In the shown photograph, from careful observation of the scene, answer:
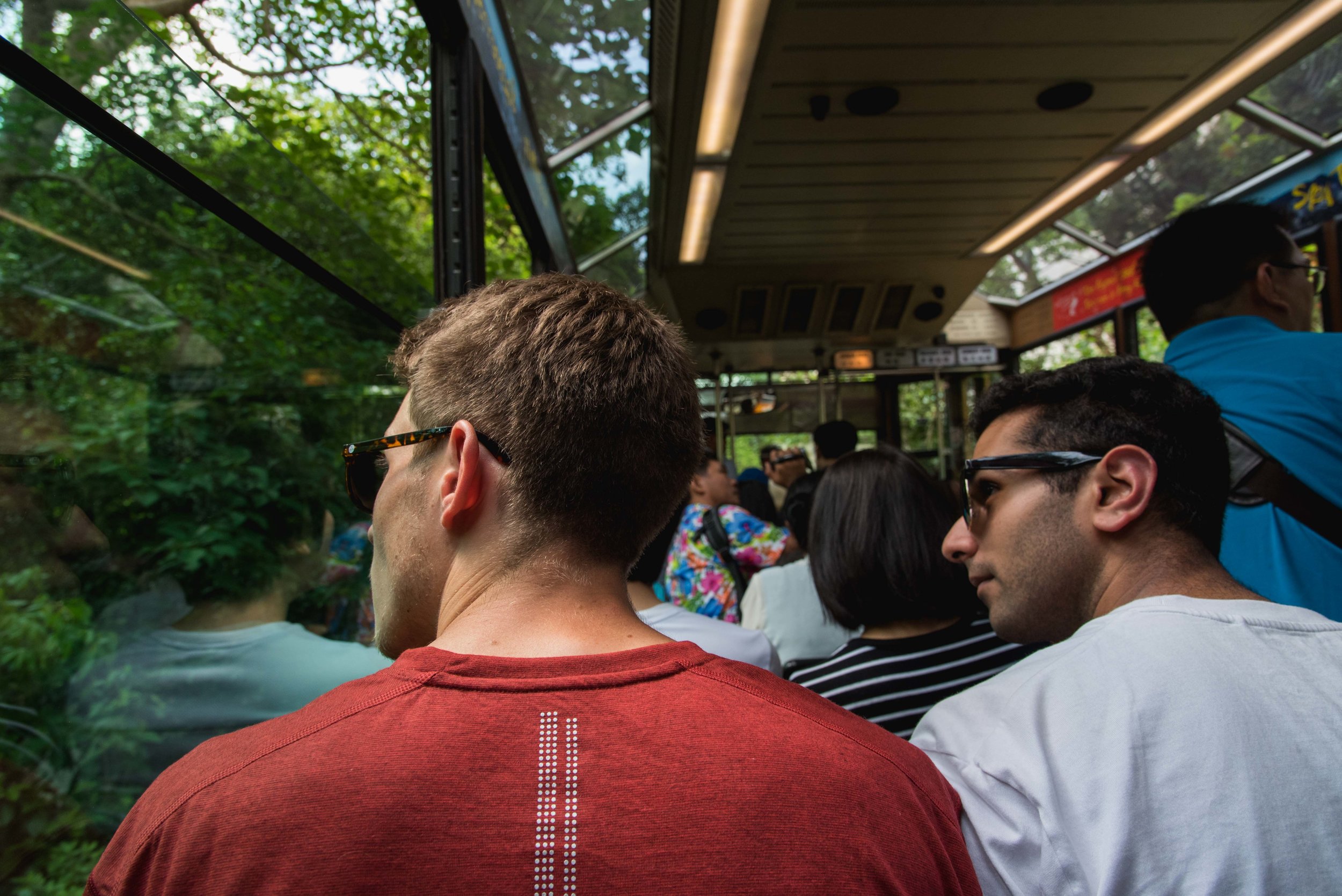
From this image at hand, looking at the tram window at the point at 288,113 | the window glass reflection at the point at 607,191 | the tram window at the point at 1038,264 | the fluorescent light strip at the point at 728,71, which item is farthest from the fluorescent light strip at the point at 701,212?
the tram window at the point at 1038,264

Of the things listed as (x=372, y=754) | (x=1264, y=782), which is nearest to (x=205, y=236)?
(x=372, y=754)

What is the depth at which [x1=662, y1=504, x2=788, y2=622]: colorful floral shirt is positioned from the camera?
2.95 metres

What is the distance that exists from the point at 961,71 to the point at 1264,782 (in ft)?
10.9

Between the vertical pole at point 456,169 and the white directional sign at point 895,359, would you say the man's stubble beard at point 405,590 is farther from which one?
the white directional sign at point 895,359

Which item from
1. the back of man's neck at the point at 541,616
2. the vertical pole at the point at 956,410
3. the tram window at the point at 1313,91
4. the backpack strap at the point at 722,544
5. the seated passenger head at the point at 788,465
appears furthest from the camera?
the vertical pole at the point at 956,410

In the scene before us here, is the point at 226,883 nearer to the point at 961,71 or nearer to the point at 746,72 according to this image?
the point at 746,72

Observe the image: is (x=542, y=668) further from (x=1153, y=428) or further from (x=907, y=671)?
(x=907, y=671)

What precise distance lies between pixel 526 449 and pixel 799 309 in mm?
5603

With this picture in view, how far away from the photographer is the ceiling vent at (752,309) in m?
5.91

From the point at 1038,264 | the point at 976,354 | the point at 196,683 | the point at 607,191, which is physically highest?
the point at 607,191

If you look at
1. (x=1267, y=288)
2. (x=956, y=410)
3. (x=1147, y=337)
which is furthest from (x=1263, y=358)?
(x=956, y=410)

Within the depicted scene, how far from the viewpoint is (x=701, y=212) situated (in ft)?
15.4

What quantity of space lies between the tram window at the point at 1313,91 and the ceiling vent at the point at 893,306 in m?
2.43

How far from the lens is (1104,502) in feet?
3.59
